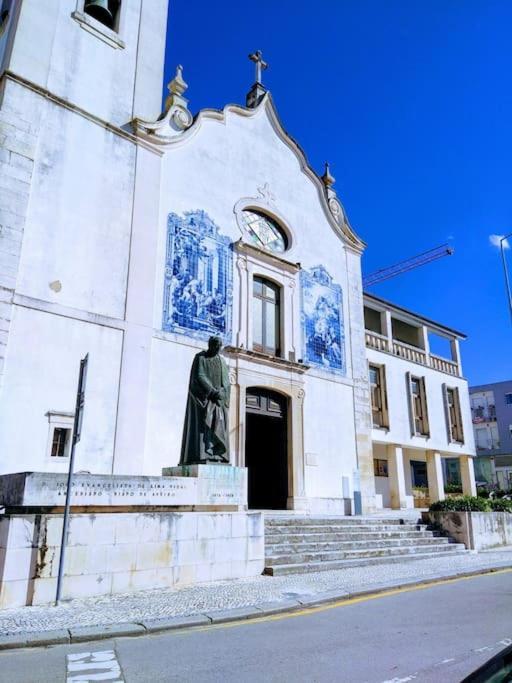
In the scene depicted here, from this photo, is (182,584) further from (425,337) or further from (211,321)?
(425,337)

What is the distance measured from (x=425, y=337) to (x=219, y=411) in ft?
62.3

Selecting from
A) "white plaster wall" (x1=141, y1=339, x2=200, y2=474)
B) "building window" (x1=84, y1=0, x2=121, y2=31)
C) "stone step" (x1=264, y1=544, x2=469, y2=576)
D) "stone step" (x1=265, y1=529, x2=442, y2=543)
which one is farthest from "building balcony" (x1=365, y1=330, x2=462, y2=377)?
"building window" (x1=84, y1=0, x2=121, y2=31)

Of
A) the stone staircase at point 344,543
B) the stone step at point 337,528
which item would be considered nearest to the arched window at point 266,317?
the stone staircase at point 344,543

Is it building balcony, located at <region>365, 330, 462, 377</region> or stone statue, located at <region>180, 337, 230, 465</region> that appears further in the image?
building balcony, located at <region>365, 330, 462, 377</region>

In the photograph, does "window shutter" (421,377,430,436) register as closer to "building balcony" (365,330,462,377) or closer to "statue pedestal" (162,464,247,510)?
"building balcony" (365,330,462,377)

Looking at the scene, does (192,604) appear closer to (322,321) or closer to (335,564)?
(335,564)

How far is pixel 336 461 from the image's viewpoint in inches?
701

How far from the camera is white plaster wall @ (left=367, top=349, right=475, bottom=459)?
75.3ft

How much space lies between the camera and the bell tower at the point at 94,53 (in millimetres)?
14141

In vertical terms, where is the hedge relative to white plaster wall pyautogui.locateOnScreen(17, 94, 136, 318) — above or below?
below

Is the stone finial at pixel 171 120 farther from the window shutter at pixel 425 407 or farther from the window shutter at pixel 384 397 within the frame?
the window shutter at pixel 425 407

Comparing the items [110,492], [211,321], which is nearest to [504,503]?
[211,321]

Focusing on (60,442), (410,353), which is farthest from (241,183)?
(410,353)

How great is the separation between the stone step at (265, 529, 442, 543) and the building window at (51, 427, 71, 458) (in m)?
4.75
